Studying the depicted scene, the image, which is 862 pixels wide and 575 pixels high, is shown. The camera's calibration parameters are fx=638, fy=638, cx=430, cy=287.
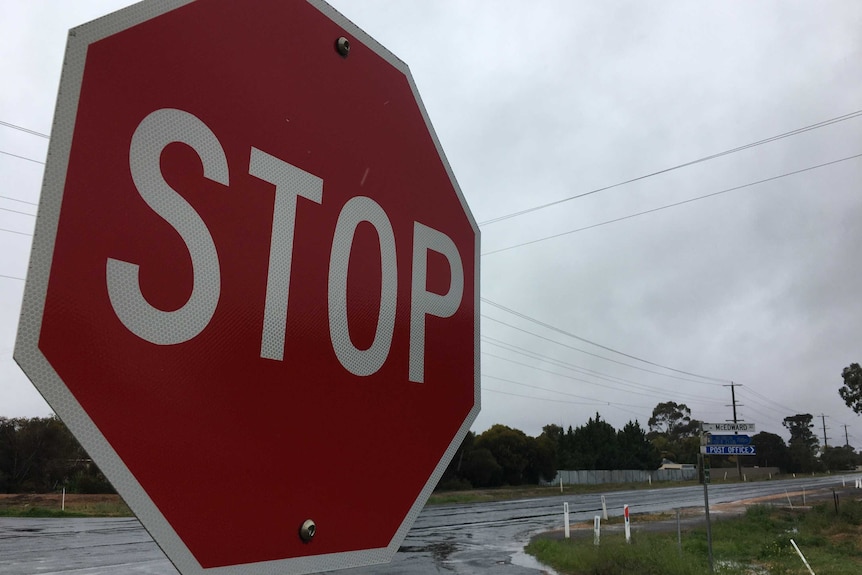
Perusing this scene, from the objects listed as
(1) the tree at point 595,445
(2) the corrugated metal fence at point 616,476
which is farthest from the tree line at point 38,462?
→ (1) the tree at point 595,445

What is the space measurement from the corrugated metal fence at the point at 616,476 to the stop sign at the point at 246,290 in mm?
48302

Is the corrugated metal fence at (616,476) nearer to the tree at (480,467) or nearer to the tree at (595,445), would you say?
the tree at (595,445)

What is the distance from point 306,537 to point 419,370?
417 millimetres

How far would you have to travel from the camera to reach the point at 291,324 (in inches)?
41.3

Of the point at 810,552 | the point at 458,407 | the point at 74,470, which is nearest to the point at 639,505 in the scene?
the point at 810,552

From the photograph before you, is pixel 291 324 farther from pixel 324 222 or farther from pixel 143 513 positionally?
pixel 143 513

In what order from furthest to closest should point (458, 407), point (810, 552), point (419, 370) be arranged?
1. point (810, 552)
2. point (458, 407)
3. point (419, 370)

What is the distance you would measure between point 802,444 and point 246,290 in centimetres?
12220

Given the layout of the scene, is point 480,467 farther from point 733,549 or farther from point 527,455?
point 733,549

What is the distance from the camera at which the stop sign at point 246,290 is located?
779 millimetres

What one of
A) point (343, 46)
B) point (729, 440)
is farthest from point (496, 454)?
point (343, 46)

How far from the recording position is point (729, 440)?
36.8 ft

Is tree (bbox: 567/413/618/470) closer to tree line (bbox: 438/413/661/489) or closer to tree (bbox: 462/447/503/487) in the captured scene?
tree line (bbox: 438/413/661/489)

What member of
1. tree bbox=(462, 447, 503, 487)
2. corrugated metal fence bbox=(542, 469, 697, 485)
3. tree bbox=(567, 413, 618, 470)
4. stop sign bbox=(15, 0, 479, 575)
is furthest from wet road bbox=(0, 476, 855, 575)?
tree bbox=(567, 413, 618, 470)
